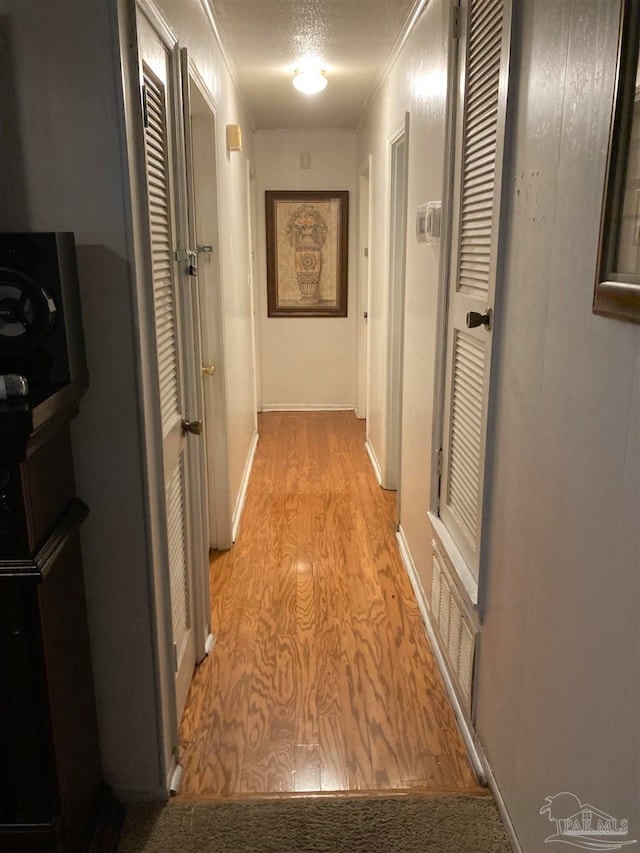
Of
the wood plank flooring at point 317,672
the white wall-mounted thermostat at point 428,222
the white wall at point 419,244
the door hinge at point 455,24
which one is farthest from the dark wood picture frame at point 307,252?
the door hinge at point 455,24

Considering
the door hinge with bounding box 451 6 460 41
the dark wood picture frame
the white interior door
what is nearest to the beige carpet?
the white interior door

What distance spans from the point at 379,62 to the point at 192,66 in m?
1.62

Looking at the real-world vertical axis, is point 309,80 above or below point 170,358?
above

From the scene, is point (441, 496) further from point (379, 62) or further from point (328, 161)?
point (328, 161)

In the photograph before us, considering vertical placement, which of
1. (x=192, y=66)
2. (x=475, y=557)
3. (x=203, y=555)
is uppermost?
(x=192, y=66)

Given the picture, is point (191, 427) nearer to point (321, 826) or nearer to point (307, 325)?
point (321, 826)

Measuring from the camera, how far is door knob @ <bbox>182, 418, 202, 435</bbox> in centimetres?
208

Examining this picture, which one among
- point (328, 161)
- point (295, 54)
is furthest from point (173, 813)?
point (328, 161)

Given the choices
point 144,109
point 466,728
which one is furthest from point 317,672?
point 144,109

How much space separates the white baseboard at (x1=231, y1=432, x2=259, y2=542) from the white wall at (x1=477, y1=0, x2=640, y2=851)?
1912 mm

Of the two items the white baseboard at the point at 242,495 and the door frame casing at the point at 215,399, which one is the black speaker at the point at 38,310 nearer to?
the door frame casing at the point at 215,399

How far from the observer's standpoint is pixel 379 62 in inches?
134

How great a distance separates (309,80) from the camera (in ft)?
11.6

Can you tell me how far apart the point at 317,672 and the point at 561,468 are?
1.43 meters
